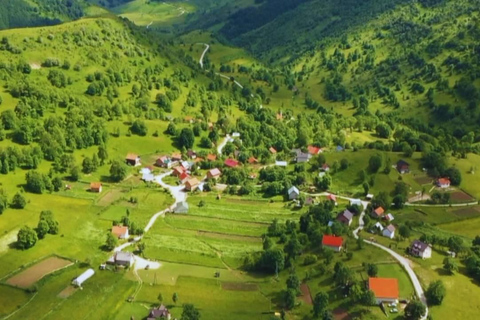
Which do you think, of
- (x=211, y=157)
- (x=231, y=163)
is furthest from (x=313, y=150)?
→ (x=211, y=157)

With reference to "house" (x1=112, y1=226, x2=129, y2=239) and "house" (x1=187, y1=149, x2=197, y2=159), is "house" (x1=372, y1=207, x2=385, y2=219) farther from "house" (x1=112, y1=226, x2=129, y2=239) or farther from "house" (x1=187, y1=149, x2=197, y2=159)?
"house" (x1=187, y1=149, x2=197, y2=159)

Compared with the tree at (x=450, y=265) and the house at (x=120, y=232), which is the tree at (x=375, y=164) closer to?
the tree at (x=450, y=265)

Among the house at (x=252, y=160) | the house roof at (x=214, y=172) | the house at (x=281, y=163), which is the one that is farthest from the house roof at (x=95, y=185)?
the house at (x=281, y=163)

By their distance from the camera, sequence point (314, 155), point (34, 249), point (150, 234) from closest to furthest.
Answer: point (34, 249)
point (150, 234)
point (314, 155)

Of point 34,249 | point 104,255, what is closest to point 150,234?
point 104,255

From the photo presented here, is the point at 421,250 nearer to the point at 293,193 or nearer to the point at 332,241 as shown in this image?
the point at 332,241

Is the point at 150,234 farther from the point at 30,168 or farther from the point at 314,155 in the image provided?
the point at 314,155

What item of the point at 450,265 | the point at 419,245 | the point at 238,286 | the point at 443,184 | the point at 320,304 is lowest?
the point at 238,286

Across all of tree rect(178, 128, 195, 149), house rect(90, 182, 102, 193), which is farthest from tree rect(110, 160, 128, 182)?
tree rect(178, 128, 195, 149)
